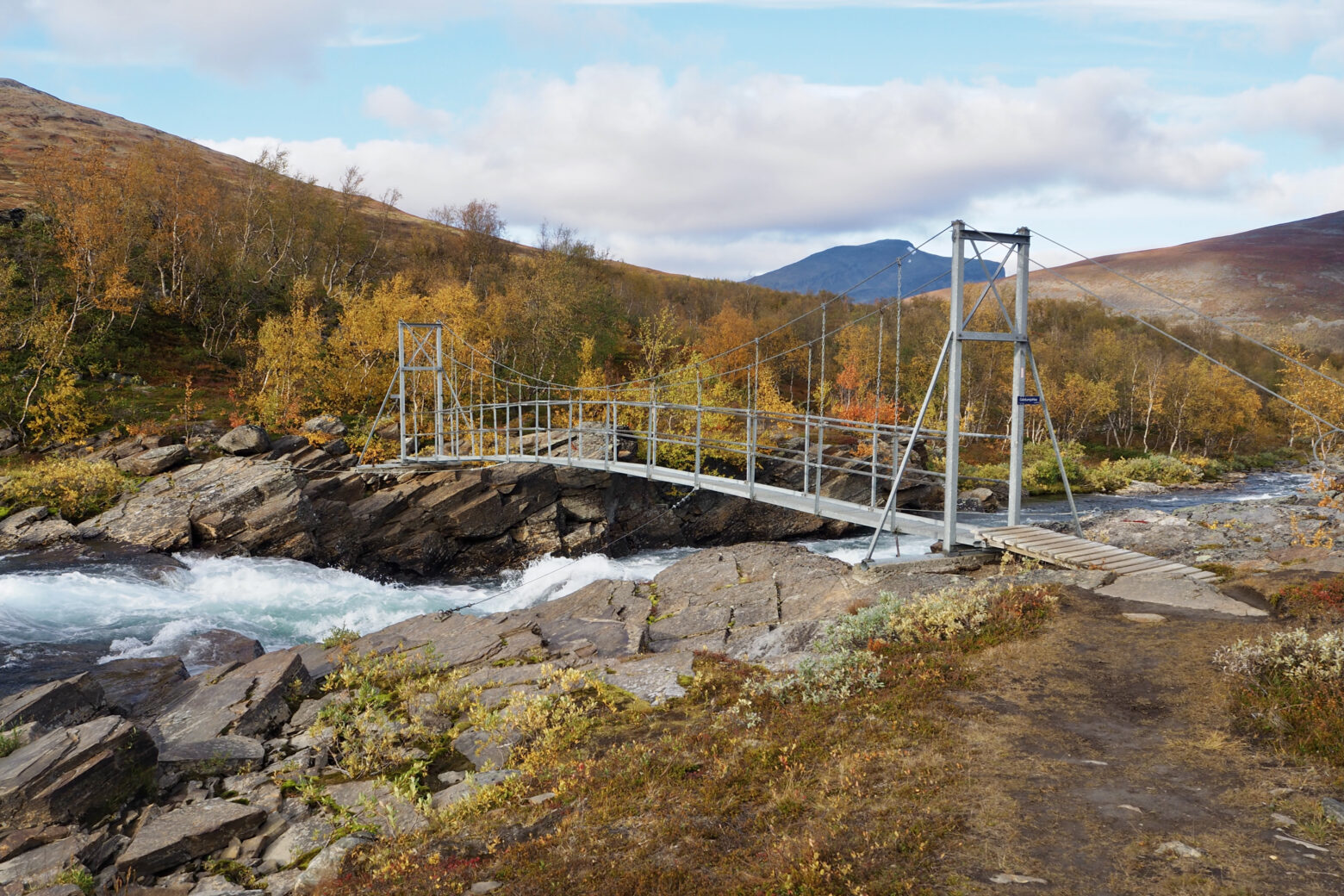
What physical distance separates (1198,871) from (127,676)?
44.8ft

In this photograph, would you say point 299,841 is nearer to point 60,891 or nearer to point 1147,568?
point 60,891

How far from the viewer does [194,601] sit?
17.3 meters

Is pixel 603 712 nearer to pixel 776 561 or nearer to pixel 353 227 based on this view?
pixel 776 561

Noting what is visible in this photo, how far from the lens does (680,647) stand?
33.8ft

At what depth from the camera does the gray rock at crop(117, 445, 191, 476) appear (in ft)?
74.7

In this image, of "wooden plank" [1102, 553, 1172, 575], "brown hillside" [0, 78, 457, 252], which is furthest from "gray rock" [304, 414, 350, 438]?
"brown hillside" [0, 78, 457, 252]

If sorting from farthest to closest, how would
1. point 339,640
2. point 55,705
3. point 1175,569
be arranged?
point 339,640
point 1175,569
point 55,705

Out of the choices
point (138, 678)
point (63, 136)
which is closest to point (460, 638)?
point (138, 678)

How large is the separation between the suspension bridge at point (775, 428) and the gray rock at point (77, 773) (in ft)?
31.0

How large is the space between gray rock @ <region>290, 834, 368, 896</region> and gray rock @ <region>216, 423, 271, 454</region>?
20615 millimetres

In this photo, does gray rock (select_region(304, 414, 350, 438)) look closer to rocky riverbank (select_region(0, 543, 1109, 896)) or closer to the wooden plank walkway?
rocky riverbank (select_region(0, 543, 1109, 896))

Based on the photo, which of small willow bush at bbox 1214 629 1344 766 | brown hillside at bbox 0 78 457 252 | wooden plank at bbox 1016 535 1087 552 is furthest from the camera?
brown hillside at bbox 0 78 457 252

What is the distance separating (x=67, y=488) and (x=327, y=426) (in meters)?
8.13

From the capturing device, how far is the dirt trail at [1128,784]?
13.6ft
